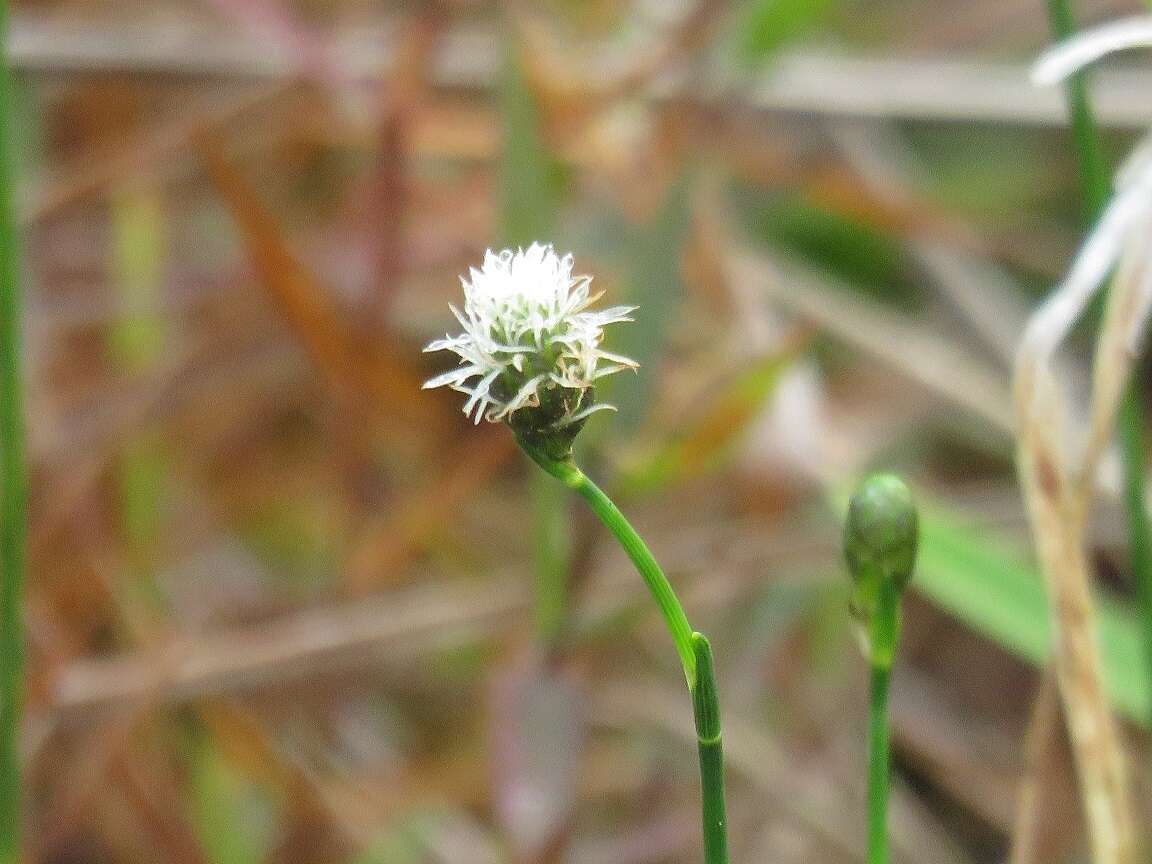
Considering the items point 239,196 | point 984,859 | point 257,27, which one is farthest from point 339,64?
point 984,859

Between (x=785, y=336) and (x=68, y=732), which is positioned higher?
(x=785, y=336)

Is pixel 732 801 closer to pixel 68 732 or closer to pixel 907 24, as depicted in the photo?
pixel 68 732

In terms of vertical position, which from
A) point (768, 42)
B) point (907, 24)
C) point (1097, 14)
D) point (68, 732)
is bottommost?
point (68, 732)

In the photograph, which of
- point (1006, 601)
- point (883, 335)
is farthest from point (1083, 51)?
point (883, 335)

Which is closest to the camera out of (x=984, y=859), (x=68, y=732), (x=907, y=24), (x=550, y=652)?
(x=550, y=652)

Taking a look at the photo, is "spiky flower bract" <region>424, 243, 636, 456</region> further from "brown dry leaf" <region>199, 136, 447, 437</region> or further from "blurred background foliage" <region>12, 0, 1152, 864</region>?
"brown dry leaf" <region>199, 136, 447, 437</region>

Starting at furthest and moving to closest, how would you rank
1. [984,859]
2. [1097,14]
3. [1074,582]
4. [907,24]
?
[907,24]
[1097,14]
[984,859]
[1074,582]
